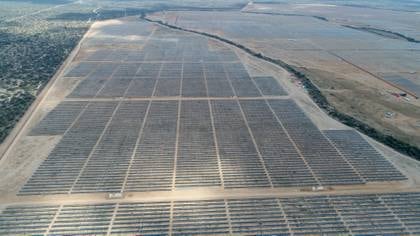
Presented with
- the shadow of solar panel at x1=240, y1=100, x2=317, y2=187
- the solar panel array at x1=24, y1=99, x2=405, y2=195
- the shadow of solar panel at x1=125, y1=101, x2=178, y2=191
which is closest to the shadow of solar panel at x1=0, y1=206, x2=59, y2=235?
the solar panel array at x1=24, y1=99, x2=405, y2=195

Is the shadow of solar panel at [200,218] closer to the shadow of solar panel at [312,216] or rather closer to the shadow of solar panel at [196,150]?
the shadow of solar panel at [196,150]

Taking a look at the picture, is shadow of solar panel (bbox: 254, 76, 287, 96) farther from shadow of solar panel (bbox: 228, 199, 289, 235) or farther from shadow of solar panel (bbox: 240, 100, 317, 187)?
shadow of solar panel (bbox: 228, 199, 289, 235)

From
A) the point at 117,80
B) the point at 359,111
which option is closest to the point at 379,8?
the point at 359,111

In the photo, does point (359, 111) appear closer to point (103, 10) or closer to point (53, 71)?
point (53, 71)

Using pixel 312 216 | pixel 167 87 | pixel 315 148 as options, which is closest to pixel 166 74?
pixel 167 87

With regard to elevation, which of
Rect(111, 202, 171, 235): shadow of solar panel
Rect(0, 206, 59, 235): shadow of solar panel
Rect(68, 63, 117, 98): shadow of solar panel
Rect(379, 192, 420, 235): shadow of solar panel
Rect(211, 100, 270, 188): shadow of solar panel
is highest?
Rect(68, 63, 117, 98): shadow of solar panel


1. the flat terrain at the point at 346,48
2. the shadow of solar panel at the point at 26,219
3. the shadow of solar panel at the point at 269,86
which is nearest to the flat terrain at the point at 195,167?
the shadow of solar panel at the point at 26,219
